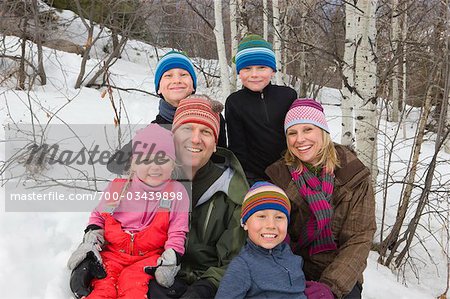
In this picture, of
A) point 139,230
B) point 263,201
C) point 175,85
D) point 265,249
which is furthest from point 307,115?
point 139,230

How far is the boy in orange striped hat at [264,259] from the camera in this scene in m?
2.01

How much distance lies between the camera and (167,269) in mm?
2035

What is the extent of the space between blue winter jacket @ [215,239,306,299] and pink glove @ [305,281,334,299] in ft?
0.11

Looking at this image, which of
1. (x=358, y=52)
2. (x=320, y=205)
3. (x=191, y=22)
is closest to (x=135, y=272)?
(x=320, y=205)

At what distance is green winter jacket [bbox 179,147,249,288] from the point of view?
222cm

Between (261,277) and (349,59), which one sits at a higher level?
(349,59)

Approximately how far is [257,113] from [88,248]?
4.42 feet

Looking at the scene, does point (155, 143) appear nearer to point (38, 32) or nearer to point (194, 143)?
point (194, 143)

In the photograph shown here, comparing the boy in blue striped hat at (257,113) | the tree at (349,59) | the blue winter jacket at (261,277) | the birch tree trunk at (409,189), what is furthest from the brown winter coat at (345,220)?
the birch tree trunk at (409,189)

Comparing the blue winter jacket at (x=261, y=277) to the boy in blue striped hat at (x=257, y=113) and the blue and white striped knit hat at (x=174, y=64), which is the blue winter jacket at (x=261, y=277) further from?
the blue and white striped knit hat at (x=174, y=64)

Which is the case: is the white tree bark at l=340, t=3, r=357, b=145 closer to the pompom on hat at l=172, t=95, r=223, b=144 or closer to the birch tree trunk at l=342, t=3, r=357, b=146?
the birch tree trunk at l=342, t=3, r=357, b=146

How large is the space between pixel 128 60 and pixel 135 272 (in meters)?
12.2

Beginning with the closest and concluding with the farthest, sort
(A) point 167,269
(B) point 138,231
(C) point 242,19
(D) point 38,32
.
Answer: (A) point 167,269 → (B) point 138,231 → (D) point 38,32 → (C) point 242,19

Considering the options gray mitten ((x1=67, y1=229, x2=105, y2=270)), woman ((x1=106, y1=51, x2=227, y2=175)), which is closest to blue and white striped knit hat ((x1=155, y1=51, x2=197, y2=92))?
woman ((x1=106, y1=51, x2=227, y2=175))
